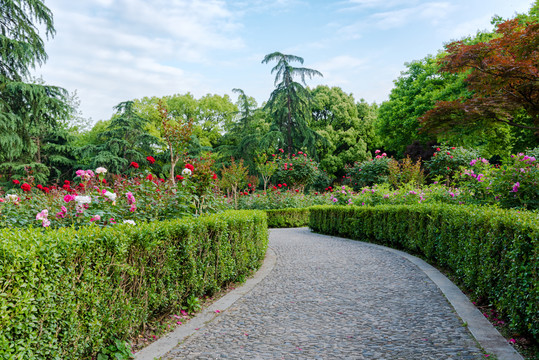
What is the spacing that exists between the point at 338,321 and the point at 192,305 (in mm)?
1683

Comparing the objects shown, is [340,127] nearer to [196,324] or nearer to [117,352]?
[196,324]

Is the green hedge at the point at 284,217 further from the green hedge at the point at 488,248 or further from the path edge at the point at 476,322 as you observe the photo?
the path edge at the point at 476,322

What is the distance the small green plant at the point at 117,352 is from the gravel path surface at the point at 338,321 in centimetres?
32

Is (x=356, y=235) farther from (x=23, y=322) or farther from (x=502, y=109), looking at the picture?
(x=23, y=322)

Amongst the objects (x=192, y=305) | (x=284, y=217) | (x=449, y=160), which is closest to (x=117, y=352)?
(x=192, y=305)

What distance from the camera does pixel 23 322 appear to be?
2244mm

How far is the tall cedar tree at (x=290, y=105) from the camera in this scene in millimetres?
25734

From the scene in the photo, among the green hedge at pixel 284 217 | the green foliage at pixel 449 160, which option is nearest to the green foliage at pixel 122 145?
the green hedge at pixel 284 217

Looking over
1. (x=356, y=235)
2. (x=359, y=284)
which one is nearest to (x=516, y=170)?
(x=359, y=284)

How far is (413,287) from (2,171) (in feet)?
84.2

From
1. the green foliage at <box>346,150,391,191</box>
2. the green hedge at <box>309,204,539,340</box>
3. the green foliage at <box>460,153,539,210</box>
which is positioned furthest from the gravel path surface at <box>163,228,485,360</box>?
the green foliage at <box>346,150,391,191</box>

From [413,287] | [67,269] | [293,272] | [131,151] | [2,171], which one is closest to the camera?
[67,269]

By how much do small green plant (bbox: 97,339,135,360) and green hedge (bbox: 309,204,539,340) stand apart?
3285 mm

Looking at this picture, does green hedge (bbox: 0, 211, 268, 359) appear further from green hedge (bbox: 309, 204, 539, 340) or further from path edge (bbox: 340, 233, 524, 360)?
green hedge (bbox: 309, 204, 539, 340)
